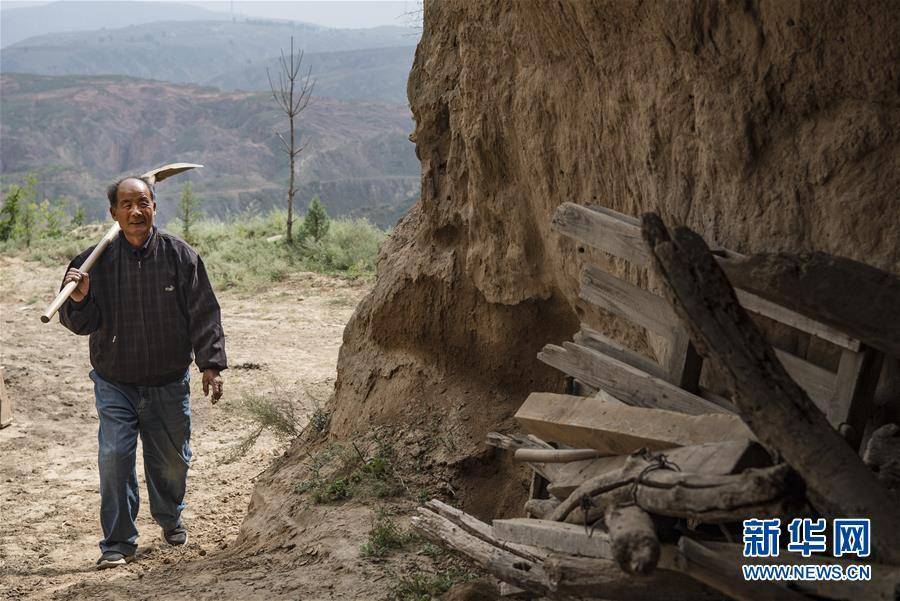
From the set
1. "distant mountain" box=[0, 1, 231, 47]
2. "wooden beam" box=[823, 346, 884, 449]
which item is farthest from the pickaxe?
"distant mountain" box=[0, 1, 231, 47]

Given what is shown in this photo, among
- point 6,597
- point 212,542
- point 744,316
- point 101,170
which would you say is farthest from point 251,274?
point 101,170

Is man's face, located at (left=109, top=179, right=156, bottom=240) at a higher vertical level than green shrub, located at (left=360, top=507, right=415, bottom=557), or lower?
higher

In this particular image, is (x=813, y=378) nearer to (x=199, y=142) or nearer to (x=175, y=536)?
(x=175, y=536)

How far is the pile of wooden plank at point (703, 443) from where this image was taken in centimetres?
221

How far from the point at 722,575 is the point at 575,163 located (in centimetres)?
209

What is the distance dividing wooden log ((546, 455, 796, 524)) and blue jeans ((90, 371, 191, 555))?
298 centimetres

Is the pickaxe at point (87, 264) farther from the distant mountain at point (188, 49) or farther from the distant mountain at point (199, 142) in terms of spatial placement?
the distant mountain at point (188, 49)

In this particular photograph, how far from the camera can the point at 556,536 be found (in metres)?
2.81

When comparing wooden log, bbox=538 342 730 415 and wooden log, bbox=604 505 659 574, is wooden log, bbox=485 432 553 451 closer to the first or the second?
wooden log, bbox=538 342 730 415

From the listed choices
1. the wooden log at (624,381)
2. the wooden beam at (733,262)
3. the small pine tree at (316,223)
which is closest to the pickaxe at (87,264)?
the wooden log at (624,381)

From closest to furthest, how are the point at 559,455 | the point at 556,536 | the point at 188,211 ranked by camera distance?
the point at 556,536
the point at 559,455
the point at 188,211

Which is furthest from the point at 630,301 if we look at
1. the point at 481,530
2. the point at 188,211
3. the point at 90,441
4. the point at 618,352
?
the point at 188,211

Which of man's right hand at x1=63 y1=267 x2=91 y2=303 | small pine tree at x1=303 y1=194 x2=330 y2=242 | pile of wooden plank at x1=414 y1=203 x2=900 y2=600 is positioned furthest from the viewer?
small pine tree at x1=303 y1=194 x2=330 y2=242

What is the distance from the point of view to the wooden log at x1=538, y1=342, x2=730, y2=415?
9.66 ft
